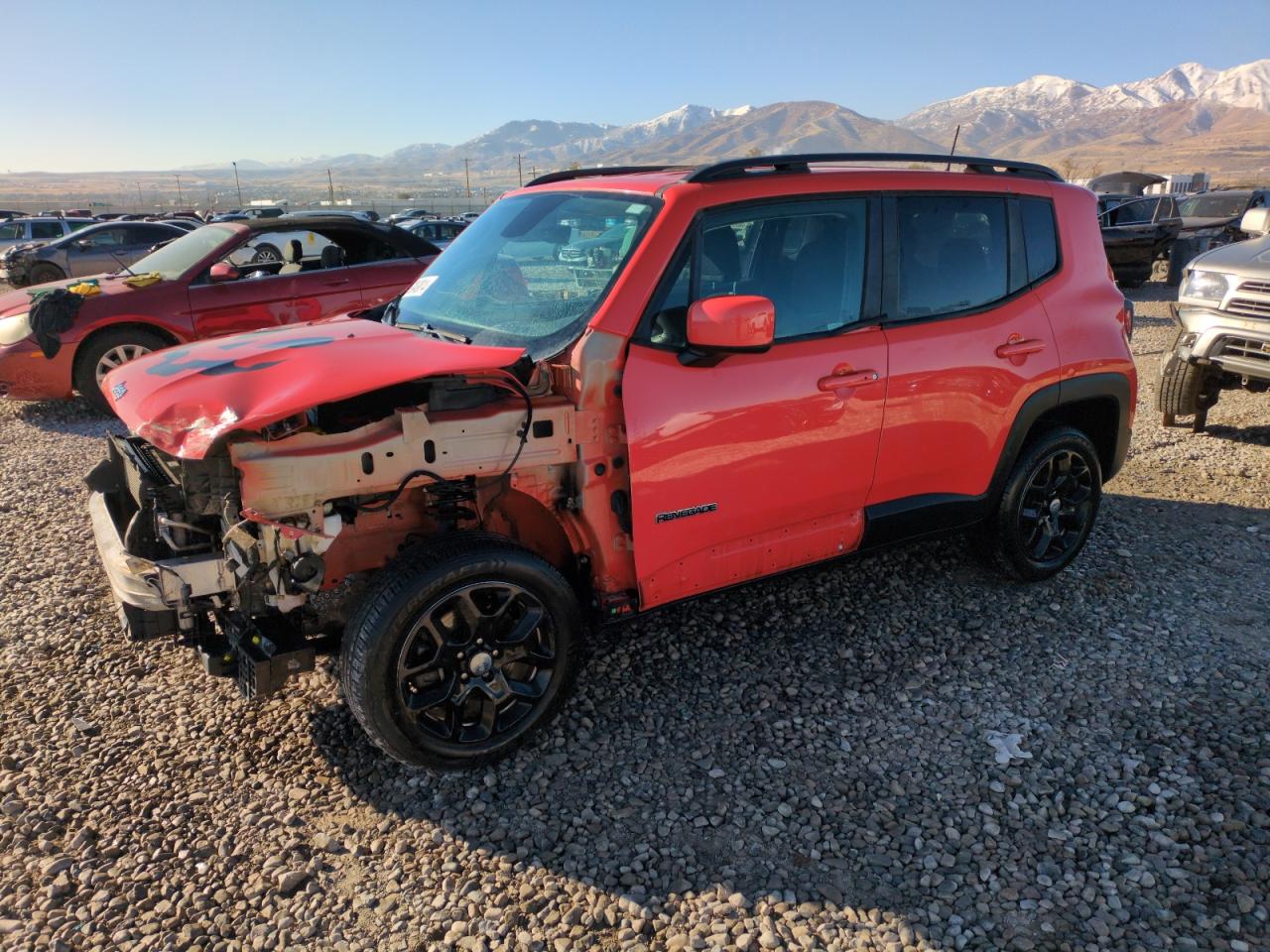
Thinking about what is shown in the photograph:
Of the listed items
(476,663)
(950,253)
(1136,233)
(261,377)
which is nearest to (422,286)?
(261,377)

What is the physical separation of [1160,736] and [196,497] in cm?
357

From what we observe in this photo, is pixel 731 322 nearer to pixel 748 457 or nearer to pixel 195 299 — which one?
pixel 748 457

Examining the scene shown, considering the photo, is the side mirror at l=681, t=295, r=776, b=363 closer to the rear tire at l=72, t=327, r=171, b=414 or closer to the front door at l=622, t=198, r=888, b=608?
the front door at l=622, t=198, r=888, b=608

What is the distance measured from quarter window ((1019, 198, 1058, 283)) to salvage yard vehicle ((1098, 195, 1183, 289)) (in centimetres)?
1419

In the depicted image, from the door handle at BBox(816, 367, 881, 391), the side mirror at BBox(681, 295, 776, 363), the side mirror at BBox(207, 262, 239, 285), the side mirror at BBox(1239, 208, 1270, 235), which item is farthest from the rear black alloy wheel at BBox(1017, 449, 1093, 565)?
the side mirror at BBox(207, 262, 239, 285)

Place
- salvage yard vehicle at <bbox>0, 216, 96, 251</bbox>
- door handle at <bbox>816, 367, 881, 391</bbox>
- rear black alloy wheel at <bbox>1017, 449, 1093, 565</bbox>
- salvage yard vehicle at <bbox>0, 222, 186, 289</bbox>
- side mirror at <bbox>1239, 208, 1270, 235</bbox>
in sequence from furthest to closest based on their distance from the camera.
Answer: salvage yard vehicle at <bbox>0, 216, 96, 251</bbox> < salvage yard vehicle at <bbox>0, 222, 186, 289</bbox> < side mirror at <bbox>1239, 208, 1270, 235</bbox> < rear black alloy wheel at <bbox>1017, 449, 1093, 565</bbox> < door handle at <bbox>816, 367, 881, 391</bbox>

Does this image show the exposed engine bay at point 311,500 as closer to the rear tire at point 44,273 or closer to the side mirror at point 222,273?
the side mirror at point 222,273

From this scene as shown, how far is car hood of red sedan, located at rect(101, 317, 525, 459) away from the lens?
2.58 meters

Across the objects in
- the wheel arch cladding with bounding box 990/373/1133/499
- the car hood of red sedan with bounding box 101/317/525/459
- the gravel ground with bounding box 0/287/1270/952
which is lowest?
the gravel ground with bounding box 0/287/1270/952

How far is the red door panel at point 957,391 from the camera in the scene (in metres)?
3.68

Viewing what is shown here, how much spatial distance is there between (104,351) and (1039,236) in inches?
290

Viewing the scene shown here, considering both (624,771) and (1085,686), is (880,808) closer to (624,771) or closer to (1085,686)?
(624,771)

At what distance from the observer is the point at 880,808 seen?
116 inches

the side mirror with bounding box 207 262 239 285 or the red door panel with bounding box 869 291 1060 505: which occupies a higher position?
the side mirror with bounding box 207 262 239 285
